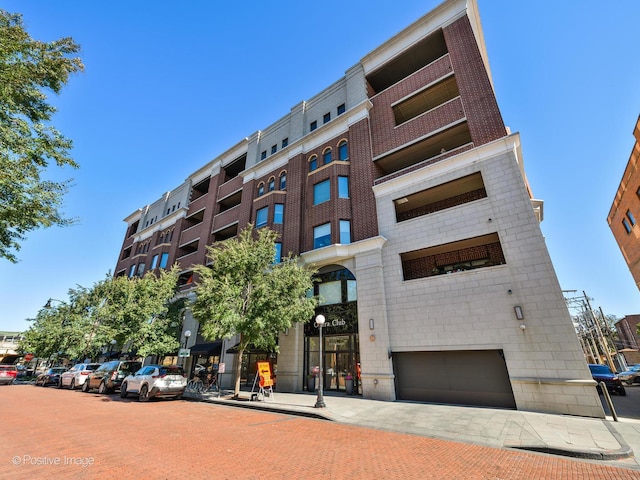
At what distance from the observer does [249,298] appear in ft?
50.5

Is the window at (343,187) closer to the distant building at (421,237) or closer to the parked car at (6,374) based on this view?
the distant building at (421,237)

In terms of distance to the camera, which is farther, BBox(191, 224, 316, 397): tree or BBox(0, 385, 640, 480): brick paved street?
BBox(191, 224, 316, 397): tree

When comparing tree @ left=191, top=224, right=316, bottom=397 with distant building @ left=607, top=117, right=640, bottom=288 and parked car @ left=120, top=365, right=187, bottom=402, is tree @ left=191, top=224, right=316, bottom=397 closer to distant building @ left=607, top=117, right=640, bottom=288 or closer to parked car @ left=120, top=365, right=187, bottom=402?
parked car @ left=120, top=365, right=187, bottom=402

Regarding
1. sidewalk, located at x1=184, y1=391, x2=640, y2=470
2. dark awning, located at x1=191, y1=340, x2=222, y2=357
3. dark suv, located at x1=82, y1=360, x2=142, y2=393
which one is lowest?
sidewalk, located at x1=184, y1=391, x2=640, y2=470

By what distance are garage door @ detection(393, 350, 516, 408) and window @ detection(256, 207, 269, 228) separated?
14.6 meters

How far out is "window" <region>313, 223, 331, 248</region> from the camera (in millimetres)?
19484

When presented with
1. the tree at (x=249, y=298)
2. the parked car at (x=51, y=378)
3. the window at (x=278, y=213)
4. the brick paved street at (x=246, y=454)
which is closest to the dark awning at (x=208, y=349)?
the tree at (x=249, y=298)

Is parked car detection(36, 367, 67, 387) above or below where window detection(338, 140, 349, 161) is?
below

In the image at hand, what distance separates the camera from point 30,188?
11406 mm

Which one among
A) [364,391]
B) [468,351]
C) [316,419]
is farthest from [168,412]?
[468,351]

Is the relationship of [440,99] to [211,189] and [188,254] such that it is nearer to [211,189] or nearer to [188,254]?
[211,189]

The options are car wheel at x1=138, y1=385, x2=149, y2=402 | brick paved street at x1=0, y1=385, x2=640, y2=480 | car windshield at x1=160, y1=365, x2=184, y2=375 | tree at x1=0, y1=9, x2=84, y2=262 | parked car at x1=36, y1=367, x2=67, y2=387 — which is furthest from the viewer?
parked car at x1=36, y1=367, x2=67, y2=387

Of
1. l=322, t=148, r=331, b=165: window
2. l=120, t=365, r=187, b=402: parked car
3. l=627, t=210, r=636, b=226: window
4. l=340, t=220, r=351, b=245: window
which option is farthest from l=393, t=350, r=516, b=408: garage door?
l=627, t=210, r=636, b=226: window

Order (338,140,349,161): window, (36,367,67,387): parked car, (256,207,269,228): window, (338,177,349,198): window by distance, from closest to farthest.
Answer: (338,177,349,198): window
(338,140,349,161): window
(256,207,269,228): window
(36,367,67,387): parked car
